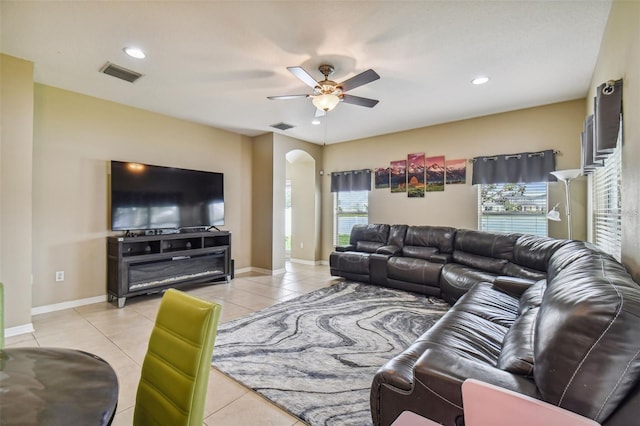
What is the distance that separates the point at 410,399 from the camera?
1.30 meters

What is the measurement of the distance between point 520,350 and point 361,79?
2408 millimetres

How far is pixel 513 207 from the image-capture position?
4449 millimetres

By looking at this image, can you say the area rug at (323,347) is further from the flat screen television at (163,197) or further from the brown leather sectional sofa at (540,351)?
the flat screen television at (163,197)

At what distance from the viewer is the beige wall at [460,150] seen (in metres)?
3.99

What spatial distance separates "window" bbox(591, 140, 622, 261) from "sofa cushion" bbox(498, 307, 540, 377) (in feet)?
3.83

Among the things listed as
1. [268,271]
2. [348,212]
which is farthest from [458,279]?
[268,271]

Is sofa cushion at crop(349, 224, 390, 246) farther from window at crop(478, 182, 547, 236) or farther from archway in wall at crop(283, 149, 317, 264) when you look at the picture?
window at crop(478, 182, 547, 236)

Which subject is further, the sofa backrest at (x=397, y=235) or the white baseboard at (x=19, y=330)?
the sofa backrest at (x=397, y=235)

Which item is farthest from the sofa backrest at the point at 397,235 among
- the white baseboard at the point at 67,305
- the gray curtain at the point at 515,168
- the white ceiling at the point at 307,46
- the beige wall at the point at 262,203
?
the white baseboard at the point at 67,305

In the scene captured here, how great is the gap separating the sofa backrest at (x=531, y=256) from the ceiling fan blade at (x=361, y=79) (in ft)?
8.48

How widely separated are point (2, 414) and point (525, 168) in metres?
5.34

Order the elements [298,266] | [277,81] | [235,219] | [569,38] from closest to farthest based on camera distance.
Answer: [569,38]
[277,81]
[235,219]
[298,266]

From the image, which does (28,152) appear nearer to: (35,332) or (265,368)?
(35,332)

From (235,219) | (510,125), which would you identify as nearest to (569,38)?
(510,125)
